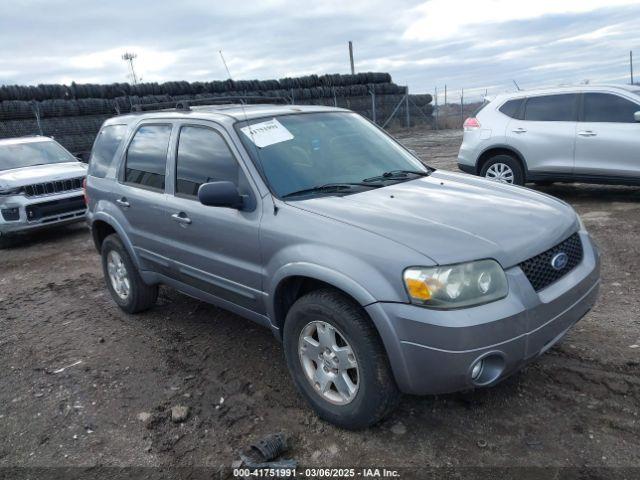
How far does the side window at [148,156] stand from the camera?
422 cm

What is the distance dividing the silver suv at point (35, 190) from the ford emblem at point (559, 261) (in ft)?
25.2

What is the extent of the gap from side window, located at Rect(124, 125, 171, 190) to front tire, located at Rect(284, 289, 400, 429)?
5.89 ft

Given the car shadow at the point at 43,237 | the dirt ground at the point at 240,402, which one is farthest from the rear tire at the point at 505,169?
the car shadow at the point at 43,237

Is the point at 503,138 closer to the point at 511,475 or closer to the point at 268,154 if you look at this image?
the point at 268,154

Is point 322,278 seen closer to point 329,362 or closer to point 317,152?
point 329,362

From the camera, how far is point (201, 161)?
3836mm

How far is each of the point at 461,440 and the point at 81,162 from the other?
28.7ft

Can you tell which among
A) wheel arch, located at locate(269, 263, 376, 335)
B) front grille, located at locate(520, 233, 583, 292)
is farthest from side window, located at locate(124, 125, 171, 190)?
front grille, located at locate(520, 233, 583, 292)

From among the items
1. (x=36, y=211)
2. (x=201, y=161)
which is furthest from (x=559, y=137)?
(x=36, y=211)

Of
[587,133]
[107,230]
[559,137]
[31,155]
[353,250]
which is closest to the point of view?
[353,250]

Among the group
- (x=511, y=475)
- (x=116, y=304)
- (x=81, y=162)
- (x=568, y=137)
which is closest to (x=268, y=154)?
(x=511, y=475)

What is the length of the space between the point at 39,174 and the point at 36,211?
2.31ft

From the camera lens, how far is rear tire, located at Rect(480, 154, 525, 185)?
330 inches

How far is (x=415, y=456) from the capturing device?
9.17ft
